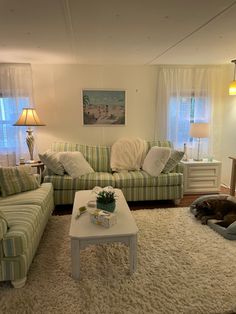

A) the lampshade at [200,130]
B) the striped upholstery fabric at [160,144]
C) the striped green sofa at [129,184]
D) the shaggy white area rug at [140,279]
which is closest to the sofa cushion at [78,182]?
the striped green sofa at [129,184]

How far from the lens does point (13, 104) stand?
4.05 m

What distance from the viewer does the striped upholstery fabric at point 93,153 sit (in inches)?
156

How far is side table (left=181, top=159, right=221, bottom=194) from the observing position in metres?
4.04

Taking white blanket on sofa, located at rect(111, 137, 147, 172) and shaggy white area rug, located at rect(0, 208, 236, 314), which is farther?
white blanket on sofa, located at rect(111, 137, 147, 172)

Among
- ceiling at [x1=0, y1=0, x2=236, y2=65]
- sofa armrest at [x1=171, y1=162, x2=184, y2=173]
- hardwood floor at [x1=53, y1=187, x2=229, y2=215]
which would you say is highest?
ceiling at [x1=0, y1=0, x2=236, y2=65]

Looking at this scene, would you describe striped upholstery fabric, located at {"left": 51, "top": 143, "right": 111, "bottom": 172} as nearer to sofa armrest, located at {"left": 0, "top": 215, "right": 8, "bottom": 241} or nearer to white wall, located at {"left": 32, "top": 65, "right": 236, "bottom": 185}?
white wall, located at {"left": 32, "top": 65, "right": 236, "bottom": 185}

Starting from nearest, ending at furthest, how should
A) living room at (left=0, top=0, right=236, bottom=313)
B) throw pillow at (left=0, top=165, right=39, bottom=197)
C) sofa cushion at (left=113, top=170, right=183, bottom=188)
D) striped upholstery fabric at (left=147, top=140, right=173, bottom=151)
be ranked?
living room at (left=0, top=0, right=236, bottom=313) < throw pillow at (left=0, top=165, right=39, bottom=197) < sofa cushion at (left=113, top=170, right=183, bottom=188) < striped upholstery fabric at (left=147, top=140, right=173, bottom=151)

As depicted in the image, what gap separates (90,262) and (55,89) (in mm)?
3035

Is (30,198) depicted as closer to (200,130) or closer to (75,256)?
(75,256)

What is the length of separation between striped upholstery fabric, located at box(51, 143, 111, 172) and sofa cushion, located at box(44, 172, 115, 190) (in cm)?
47

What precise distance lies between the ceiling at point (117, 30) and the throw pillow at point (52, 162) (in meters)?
1.44

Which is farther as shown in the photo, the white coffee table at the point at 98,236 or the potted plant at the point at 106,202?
the potted plant at the point at 106,202

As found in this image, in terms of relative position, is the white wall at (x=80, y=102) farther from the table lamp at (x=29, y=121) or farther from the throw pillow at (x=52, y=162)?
the throw pillow at (x=52, y=162)

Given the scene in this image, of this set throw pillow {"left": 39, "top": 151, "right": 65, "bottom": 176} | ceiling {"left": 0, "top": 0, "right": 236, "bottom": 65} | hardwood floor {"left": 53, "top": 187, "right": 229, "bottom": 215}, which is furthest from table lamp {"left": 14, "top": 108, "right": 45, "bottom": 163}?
hardwood floor {"left": 53, "top": 187, "right": 229, "bottom": 215}
